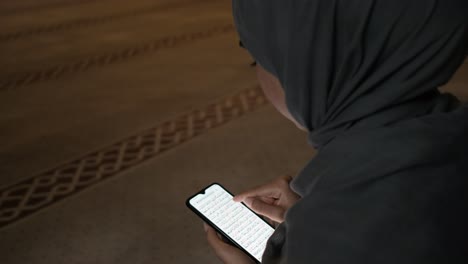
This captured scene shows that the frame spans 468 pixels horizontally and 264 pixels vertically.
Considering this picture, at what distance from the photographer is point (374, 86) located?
47 centimetres

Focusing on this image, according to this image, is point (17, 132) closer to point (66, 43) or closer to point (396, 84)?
point (66, 43)

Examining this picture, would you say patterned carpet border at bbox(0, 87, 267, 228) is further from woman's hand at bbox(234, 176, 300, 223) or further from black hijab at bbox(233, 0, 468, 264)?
black hijab at bbox(233, 0, 468, 264)

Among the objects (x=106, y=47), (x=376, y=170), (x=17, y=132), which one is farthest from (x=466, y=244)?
(x=106, y=47)

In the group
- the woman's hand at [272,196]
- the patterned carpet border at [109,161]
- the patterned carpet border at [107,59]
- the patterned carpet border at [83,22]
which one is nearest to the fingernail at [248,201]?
the woman's hand at [272,196]

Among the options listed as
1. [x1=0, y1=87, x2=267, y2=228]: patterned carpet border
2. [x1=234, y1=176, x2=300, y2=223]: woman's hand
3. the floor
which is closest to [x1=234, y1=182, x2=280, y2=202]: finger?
[x1=234, y1=176, x2=300, y2=223]: woman's hand

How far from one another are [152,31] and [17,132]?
4.24 ft

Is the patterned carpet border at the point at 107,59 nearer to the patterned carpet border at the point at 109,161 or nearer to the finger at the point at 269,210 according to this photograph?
the patterned carpet border at the point at 109,161

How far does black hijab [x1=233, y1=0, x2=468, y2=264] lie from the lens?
40 cm

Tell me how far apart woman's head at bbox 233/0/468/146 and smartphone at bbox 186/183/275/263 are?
1.05 ft

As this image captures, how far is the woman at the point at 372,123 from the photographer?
1.30 feet

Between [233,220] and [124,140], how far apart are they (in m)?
0.59

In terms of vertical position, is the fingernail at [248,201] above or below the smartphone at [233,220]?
above

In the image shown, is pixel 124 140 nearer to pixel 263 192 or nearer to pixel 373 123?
pixel 263 192

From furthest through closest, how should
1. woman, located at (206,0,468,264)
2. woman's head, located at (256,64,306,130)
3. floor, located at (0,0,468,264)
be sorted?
floor, located at (0,0,468,264) < woman's head, located at (256,64,306,130) < woman, located at (206,0,468,264)
